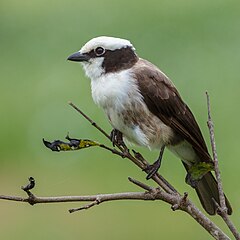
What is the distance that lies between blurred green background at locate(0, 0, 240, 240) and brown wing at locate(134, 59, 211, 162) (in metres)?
1.75

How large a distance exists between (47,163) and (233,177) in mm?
1495

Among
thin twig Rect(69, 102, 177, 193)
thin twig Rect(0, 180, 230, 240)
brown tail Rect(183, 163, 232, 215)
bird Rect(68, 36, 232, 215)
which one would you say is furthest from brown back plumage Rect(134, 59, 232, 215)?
thin twig Rect(0, 180, 230, 240)

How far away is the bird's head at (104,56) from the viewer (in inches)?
150

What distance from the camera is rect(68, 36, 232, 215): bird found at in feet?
12.1

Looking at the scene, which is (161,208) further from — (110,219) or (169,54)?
(169,54)

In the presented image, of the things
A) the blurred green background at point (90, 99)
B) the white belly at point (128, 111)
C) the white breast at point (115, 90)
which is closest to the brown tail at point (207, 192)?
the white belly at point (128, 111)

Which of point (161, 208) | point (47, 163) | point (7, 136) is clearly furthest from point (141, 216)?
point (7, 136)

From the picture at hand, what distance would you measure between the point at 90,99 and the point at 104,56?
377 centimetres

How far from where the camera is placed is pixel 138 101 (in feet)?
12.4

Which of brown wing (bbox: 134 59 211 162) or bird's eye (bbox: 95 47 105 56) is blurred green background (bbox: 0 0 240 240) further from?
bird's eye (bbox: 95 47 105 56)

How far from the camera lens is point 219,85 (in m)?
7.84

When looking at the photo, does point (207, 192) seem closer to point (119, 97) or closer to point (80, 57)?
point (119, 97)

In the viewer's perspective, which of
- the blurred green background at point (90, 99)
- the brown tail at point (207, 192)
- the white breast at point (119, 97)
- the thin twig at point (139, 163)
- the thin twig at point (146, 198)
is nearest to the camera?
the thin twig at point (146, 198)

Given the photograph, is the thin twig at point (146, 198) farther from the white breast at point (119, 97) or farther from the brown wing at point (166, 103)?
the brown wing at point (166, 103)
